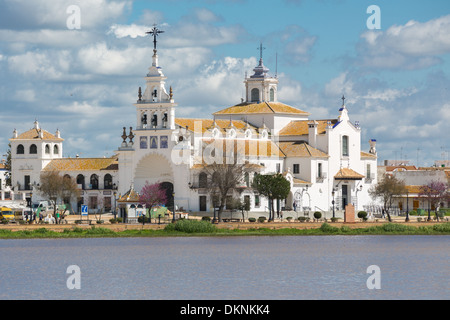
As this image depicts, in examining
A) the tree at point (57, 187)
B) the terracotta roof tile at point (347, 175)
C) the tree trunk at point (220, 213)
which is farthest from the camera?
the terracotta roof tile at point (347, 175)

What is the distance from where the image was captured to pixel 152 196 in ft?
314

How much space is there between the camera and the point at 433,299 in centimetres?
4578

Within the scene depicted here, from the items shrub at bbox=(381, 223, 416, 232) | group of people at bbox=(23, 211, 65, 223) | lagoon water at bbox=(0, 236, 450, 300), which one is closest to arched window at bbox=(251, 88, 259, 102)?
group of people at bbox=(23, 211, 65, 223)

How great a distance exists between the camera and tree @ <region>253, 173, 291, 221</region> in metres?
Result: 98.4

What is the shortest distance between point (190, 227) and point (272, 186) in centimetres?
1943

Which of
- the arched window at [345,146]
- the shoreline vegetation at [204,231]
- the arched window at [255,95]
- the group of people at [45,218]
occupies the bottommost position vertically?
the shoreline vegetation at [204,231]

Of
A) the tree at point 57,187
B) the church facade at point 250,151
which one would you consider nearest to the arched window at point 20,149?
the tree at point 57,187

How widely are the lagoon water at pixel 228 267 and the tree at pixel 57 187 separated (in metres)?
27.9

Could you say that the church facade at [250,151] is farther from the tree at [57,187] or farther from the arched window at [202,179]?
the tree at [57,187]

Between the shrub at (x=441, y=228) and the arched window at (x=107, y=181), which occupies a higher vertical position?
the arched window at (x=107, y=181)

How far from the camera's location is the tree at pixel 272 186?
98.4 metres

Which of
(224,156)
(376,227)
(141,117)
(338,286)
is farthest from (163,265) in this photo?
(141,117)
